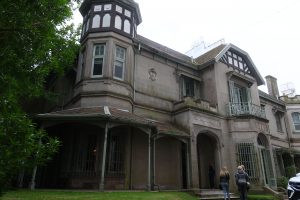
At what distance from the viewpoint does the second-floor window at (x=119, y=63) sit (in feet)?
53.9

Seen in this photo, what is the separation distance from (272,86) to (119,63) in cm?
2225

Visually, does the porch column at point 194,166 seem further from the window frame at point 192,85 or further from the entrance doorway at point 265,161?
the entrance doorway at point 265,161

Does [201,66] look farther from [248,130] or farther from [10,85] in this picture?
[10,85]

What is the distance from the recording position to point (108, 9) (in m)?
17.4

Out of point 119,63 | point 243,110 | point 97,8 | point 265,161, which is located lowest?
point 265,161

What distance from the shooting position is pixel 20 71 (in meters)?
6.07

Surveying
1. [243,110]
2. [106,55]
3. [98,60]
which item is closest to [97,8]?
[106,55]

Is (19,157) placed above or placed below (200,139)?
below

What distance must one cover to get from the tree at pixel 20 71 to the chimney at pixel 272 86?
96.1 feet

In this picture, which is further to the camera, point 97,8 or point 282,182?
point 282,182

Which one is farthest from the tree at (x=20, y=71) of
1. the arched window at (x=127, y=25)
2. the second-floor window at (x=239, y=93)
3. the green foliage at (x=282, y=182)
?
the green foliage at (x=282, y=182)

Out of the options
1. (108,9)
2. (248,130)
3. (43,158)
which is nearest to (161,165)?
(248,130)

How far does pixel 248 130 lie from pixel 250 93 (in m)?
5.33

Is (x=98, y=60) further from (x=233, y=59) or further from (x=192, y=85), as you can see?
(x=233, y=59)
